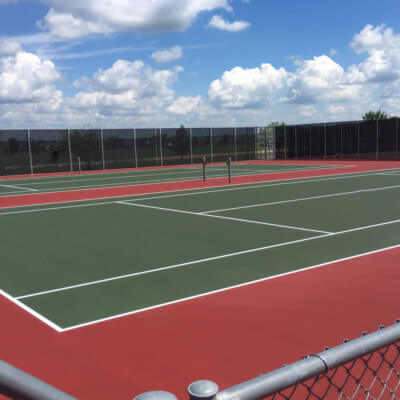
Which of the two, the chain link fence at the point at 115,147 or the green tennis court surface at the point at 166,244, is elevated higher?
the chain link fence at the point at 115,147

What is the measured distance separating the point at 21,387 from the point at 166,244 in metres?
7.67

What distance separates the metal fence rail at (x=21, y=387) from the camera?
131 cm

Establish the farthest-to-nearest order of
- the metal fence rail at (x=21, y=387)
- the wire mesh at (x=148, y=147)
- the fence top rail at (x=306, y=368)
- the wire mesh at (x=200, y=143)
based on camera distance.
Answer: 1. the wire mesh at (x=200, y=143)
2. the wire mesh at (x=148, y=147)
3. the fence top rail at (x=306, y=368)
4. the metal fence rail at (x=21, y=387)

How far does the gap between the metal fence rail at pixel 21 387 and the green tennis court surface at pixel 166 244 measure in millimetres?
3828

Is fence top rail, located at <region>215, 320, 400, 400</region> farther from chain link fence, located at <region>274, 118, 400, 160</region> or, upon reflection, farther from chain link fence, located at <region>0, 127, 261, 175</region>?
chain link fence, located at <region>274, 118, 400, 160</region>

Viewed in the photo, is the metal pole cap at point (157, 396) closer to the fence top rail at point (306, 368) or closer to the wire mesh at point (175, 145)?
the fence top rail at point (306, 368)

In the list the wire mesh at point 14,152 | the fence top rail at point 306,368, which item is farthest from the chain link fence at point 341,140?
the fence top rail at point 306,368

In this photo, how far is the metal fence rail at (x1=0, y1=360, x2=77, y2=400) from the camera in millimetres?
1313

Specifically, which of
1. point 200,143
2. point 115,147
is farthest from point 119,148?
point 200,143

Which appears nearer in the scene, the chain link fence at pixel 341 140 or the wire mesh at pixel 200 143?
the chain link fence at pixel 341 140

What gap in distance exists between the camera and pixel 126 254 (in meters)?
8.24

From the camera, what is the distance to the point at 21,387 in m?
1.32

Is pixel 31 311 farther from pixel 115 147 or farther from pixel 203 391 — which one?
pixel 115 147

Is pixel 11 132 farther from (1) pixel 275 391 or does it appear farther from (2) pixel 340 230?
(1) pixel 275 391
